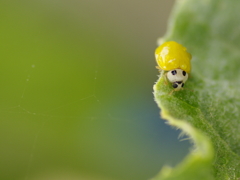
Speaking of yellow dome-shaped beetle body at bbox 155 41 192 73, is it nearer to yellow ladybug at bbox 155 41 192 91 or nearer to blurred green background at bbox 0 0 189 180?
yellow ladybug at bbox 155 41 192 91

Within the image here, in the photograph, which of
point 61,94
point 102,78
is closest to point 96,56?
point 102,78

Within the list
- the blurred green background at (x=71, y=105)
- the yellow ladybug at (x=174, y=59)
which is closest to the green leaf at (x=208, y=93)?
the yellow ladybug at (x=174, y=59)

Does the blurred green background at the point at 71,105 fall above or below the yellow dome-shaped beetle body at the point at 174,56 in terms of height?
above

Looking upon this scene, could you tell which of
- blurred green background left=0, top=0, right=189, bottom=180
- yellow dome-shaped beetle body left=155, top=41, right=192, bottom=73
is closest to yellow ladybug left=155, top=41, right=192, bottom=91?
yellow dome-shaped beetle body left=155, top=41, right=192, bottom=73

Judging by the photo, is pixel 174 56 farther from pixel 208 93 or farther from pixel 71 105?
pixel 71 105

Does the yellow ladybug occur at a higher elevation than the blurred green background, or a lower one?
lower

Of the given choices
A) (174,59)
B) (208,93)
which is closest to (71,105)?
(174,59)

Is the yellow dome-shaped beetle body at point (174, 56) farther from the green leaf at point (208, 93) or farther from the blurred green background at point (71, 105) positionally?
the blurred green background at point (71, 105)
